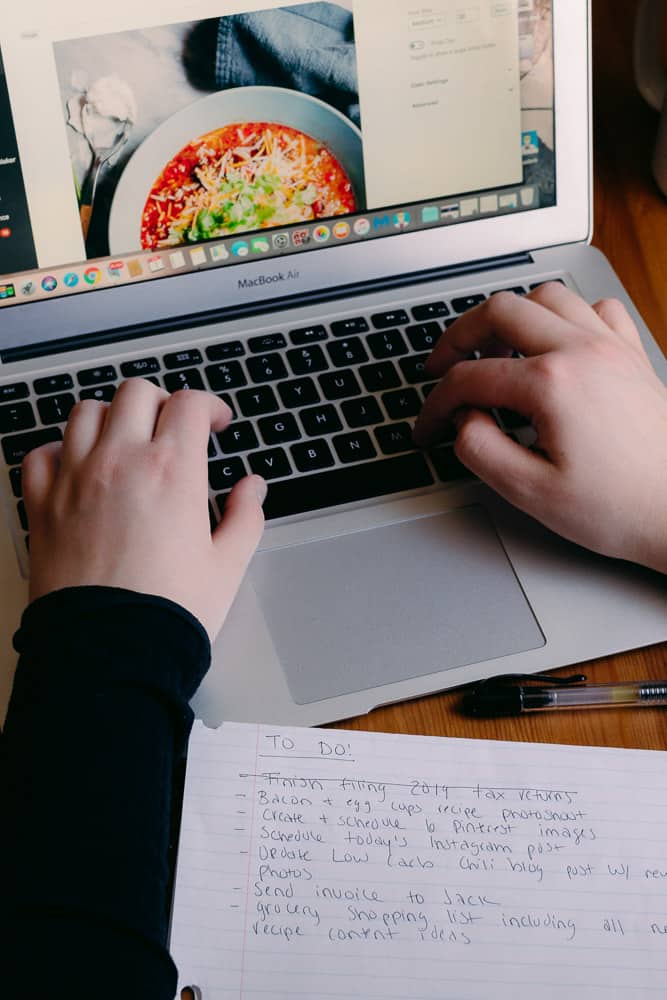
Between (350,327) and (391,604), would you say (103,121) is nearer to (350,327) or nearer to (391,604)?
(350,327)

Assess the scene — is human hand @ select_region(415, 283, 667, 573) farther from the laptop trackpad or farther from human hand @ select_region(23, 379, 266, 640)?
human hand @ select_region(23, 379, 266, 640)

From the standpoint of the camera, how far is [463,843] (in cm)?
53

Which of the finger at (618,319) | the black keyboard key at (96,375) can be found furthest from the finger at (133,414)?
the finger at (618,319)

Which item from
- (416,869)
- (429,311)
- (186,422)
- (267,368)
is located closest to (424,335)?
(429,311)

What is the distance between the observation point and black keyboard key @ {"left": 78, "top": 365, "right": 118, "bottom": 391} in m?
0.75

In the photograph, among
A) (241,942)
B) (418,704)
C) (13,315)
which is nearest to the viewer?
(241,942)

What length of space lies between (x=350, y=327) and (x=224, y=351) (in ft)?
0.33

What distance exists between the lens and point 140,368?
761 mm

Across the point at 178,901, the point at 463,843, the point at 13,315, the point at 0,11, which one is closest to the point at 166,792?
the point at 178,901

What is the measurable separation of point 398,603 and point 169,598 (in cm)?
15

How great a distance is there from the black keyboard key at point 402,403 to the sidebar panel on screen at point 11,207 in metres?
0.28

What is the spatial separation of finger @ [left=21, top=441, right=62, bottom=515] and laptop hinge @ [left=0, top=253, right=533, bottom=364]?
0.45 ft

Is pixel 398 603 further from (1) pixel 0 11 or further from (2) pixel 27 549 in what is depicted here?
(1) pixel 0 11

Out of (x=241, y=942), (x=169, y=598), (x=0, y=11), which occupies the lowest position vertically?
(x=241, y=942)
